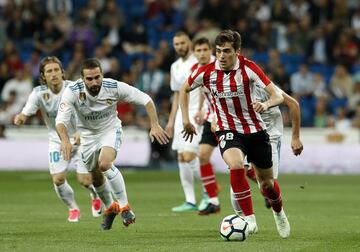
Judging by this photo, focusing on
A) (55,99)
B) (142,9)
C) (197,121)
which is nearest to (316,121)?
(142,9)

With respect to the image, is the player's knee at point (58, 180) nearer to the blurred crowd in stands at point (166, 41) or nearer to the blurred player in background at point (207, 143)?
the blurred player in background at point (207, 143)

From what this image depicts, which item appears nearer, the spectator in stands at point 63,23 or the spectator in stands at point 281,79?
the spectator in stands at point 281,79

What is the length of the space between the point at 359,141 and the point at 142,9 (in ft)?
27.3

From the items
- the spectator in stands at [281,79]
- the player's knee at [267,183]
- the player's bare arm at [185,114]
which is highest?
the player's bare arm at [185,114]

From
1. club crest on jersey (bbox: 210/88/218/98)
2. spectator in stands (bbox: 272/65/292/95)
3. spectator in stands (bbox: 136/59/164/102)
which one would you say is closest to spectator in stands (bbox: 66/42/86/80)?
spectator in stands (bbox: 136/59/164/102)

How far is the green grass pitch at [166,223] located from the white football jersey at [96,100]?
1210 mm

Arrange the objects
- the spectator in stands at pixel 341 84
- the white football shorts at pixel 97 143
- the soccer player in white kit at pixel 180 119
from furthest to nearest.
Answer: the spectator in stands at pixel 341 84 → the soccer player in white kit at pixel 180 119 → the white football shorts at pixel 97 143

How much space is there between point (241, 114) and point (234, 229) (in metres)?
1.13

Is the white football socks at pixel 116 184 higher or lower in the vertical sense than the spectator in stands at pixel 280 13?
higher

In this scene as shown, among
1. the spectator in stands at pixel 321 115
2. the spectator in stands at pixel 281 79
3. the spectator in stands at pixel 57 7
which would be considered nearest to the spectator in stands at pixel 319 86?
the spectator in stands at pixel 321 115

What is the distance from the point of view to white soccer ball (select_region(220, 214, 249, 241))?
381 inches

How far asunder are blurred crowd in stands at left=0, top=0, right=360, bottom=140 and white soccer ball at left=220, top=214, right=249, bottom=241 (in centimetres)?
1358

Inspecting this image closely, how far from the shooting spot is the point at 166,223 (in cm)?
1187

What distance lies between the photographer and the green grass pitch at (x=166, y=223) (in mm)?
9398
